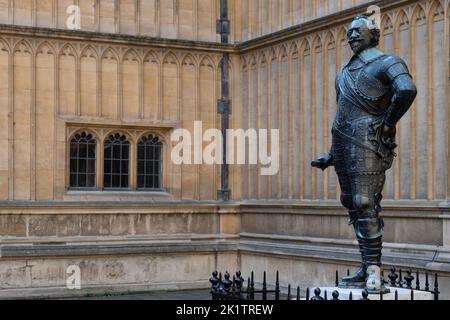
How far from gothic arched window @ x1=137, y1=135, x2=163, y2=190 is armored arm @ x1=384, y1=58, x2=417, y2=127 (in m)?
12.0

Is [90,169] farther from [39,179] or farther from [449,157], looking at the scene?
[449,157]

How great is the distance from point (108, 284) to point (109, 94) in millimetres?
3935

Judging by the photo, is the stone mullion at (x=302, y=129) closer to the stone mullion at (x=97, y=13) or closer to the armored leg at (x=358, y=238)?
the stone mullion at (x=97, y=13)

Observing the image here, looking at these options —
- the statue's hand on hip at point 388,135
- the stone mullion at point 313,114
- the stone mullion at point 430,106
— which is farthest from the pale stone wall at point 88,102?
the statue's hand on hip at point 388,135

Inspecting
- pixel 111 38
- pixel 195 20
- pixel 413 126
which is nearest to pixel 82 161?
pixel 111 38

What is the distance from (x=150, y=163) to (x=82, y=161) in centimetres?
153

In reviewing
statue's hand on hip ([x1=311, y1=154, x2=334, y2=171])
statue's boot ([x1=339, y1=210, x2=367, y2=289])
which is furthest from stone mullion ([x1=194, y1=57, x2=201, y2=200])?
statue's boot ([x1=339, y1=210, x2=367, y2=289])

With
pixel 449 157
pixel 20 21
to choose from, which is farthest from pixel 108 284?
pixel 449 157

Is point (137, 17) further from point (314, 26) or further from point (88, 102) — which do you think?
point (314, 26)

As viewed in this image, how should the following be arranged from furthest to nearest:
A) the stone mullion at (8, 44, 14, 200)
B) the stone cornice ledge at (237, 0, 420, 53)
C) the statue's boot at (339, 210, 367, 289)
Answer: the stone mullion at (8, 44, 14, 200), the stone cornice ledge at (237, 0, 420, 53), the statue's boot at (339, 210, 367, 289)

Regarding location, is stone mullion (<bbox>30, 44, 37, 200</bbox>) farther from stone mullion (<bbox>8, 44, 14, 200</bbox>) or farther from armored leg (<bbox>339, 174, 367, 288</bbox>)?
armored leg (<bbox>339, 174, 367, 288</bbox>)

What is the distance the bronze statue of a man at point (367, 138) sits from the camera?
9.05 metres

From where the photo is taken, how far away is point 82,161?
19.9m

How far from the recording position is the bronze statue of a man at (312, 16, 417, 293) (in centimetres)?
905
